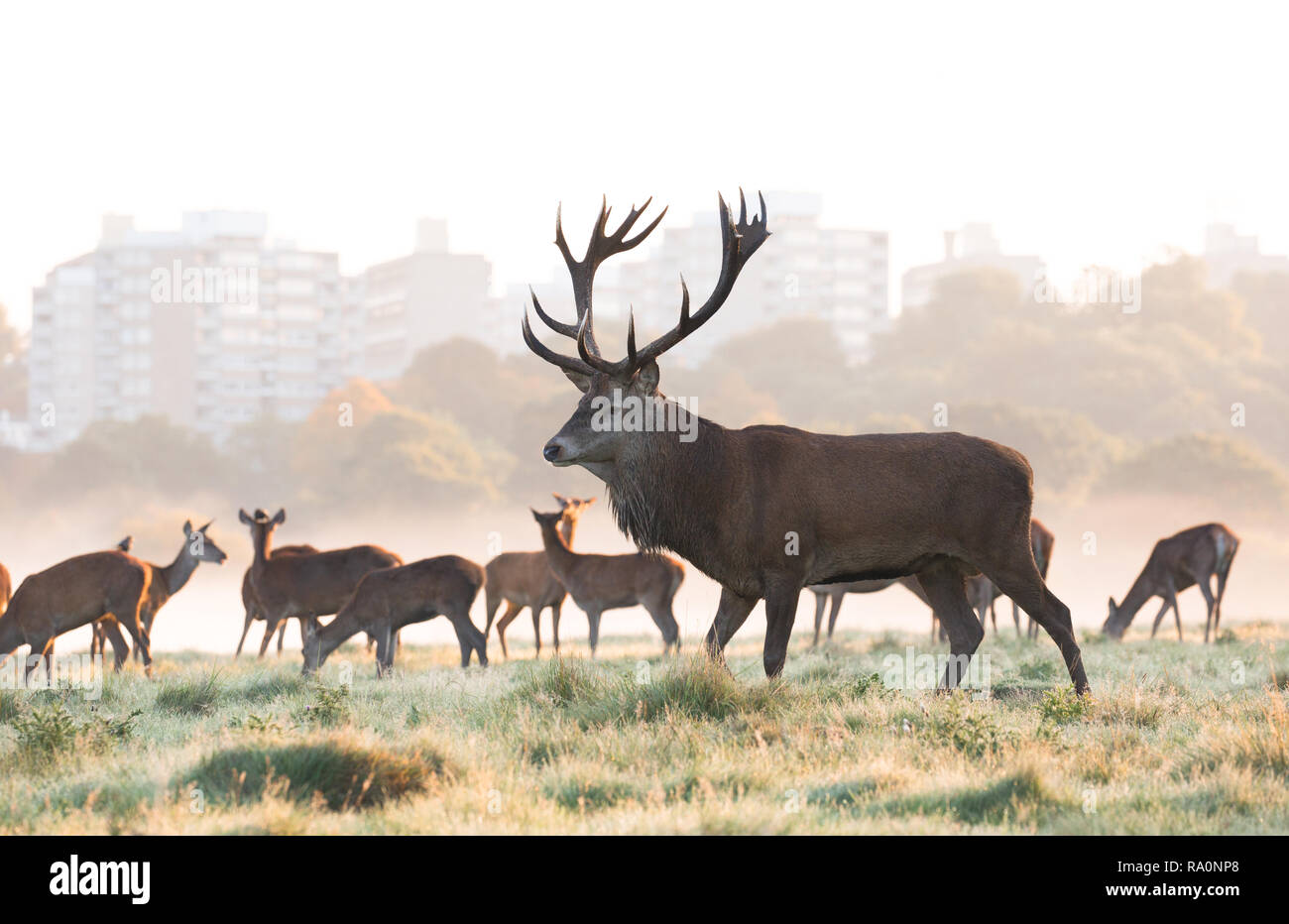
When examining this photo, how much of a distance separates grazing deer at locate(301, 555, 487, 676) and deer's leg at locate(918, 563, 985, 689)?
507 cm

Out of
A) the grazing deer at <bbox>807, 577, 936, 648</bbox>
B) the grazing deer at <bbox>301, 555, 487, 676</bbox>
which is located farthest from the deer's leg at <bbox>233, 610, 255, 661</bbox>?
the grazing deer at <bbox>807, 577, 936, 648</bbox>

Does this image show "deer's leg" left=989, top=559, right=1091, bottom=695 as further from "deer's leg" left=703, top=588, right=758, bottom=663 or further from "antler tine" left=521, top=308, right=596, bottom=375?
"antler tine" left=521, top=308, right=596, bottom=375

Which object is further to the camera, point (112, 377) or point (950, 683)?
point (112, 377)

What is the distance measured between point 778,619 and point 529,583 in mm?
9016

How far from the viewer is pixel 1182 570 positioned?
20859 mm

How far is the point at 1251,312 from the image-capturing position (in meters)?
93.8

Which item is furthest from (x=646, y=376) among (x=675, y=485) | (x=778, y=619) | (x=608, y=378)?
(x=778, y=619)

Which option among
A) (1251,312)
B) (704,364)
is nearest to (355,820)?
(704,364)

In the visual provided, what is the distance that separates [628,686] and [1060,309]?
84.1 m

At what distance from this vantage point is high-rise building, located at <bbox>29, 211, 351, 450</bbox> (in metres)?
96.6

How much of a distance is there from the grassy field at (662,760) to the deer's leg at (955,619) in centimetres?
31

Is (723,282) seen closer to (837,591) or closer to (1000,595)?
(837,591)

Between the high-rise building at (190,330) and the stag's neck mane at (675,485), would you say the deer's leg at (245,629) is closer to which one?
the stag's neck mane at (675,485)
